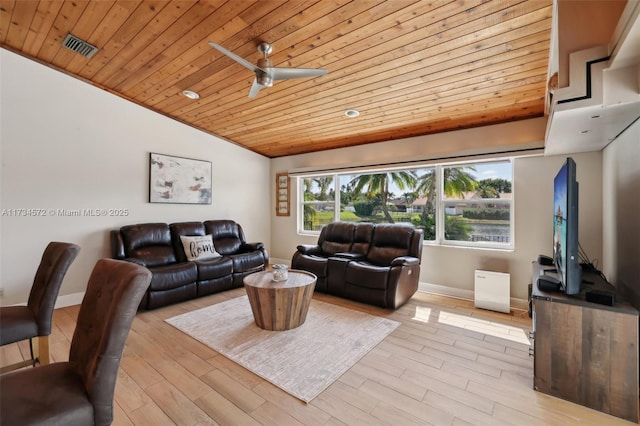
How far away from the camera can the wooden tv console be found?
1666mm

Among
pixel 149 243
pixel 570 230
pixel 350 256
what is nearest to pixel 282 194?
pixel 350 256

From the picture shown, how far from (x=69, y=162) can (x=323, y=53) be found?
348 centimetres

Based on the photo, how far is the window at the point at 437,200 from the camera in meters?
3.69

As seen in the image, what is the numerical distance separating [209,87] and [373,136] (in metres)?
2.48

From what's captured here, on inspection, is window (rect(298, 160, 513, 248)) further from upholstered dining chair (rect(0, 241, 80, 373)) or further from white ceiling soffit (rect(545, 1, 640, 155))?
upholstered dining chair (rect(0, 241, 80, 373))

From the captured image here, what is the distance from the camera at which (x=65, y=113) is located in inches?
139

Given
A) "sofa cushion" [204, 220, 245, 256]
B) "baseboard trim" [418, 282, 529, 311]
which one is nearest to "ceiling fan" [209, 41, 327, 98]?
"sofa cushion" [204, 220, 245, 256]

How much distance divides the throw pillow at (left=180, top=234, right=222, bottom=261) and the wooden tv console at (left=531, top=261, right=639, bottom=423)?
3858 mm

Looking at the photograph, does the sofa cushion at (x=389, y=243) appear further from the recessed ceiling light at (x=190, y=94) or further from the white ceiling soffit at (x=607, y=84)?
the recessed ceiling light at (x=190, y=94)

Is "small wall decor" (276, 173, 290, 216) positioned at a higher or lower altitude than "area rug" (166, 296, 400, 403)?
higher

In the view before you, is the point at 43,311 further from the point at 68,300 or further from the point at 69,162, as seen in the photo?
the point at 69,162

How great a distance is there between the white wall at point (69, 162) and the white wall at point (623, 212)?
5297mm

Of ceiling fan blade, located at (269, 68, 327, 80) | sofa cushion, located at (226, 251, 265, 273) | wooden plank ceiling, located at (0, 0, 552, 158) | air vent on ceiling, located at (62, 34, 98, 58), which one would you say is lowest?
sofa cushion, located at (226, 251, 265, 273)

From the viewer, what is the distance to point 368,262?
13.3ft
